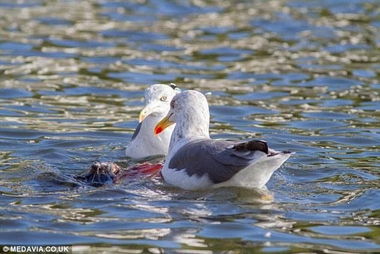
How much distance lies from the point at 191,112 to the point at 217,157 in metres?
1.29

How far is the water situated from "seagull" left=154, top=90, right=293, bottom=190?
16cm

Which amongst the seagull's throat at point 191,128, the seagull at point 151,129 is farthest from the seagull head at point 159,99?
the seagull's throat at point 191,128

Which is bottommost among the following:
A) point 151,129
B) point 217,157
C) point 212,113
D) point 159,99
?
point 212,113

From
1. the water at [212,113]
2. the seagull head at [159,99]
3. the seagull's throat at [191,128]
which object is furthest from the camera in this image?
the seagull head at [159,99]

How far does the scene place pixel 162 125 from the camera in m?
11.5

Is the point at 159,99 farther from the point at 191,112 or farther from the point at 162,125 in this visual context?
the point at 191,112

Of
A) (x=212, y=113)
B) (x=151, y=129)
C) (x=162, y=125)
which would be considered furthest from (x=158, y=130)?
(x=212, y=113)

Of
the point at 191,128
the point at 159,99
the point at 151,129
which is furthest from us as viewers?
the point at 159,99

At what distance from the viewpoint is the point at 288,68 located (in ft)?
56.9

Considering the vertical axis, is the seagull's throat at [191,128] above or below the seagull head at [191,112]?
below

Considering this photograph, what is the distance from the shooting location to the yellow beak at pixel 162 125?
37.4ft

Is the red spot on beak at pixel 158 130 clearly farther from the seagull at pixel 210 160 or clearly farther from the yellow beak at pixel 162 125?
the seagull at pixel 210 160

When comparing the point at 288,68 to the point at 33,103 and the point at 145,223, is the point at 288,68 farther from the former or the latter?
the point at 145,223

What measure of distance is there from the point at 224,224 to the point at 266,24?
12349mm
